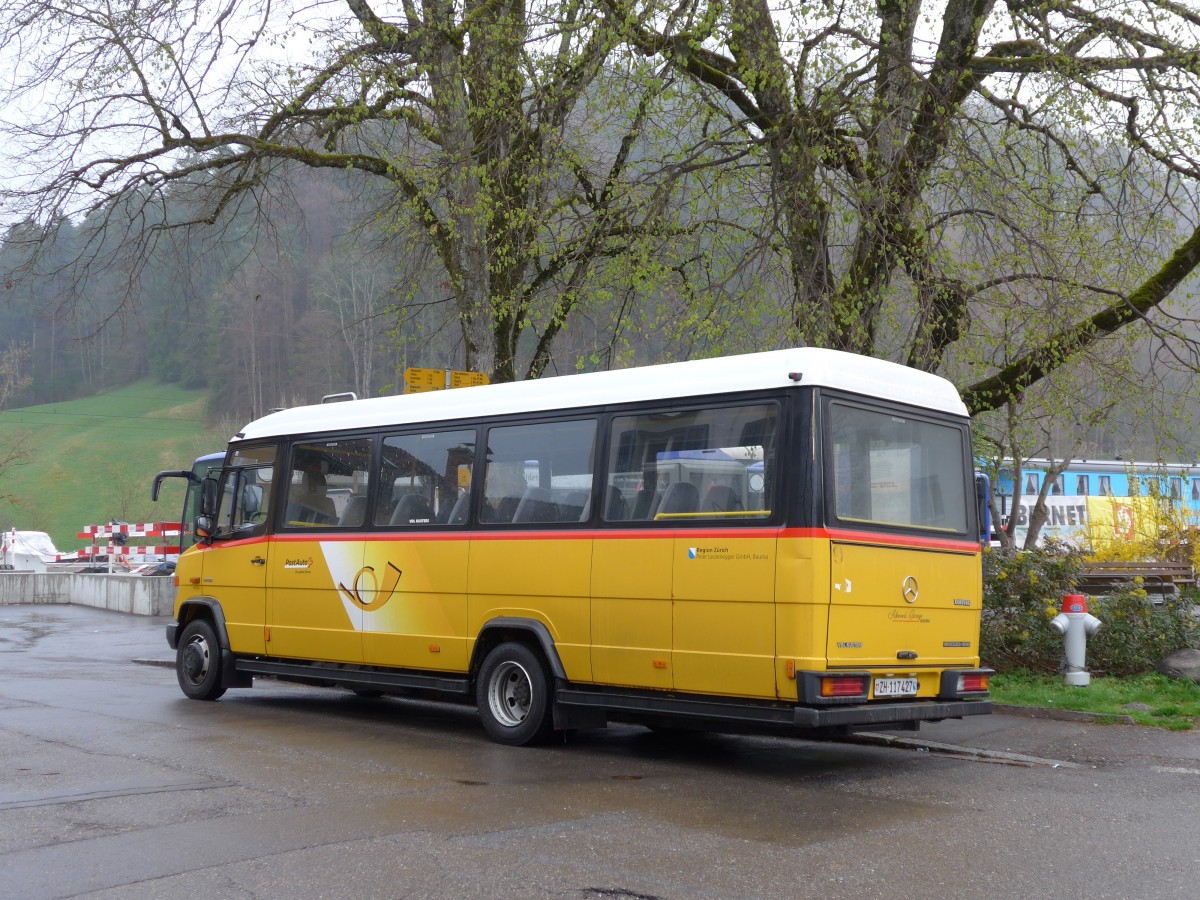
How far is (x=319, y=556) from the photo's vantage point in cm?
1244

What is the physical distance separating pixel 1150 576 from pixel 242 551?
614 inches

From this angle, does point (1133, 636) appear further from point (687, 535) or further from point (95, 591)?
point (95, 591)

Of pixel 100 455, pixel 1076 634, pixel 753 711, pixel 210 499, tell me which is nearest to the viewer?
pixel 753 711

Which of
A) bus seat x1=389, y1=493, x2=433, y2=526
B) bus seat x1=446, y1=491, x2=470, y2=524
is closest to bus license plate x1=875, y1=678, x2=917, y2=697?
bus seat x1=446, y1=491, x2=470, y2=524

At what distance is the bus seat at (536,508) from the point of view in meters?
10.4

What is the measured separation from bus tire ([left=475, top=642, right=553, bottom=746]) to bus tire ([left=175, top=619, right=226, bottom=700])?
3964mm

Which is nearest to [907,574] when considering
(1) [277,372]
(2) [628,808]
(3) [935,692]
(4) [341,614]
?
(3) [935,692]

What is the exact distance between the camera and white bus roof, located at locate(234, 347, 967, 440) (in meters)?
9.01

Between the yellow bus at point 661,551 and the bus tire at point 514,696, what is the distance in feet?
0.06

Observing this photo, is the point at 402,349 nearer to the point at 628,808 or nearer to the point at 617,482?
the point at 617,482

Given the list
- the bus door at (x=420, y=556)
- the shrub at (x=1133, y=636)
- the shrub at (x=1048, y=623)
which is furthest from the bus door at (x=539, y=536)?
the shrub at (x=1133, y=636)

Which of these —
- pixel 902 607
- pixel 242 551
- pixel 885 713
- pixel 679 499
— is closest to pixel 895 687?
pixel 885 713

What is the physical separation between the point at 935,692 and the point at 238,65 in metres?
13.0

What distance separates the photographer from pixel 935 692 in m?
9.55
